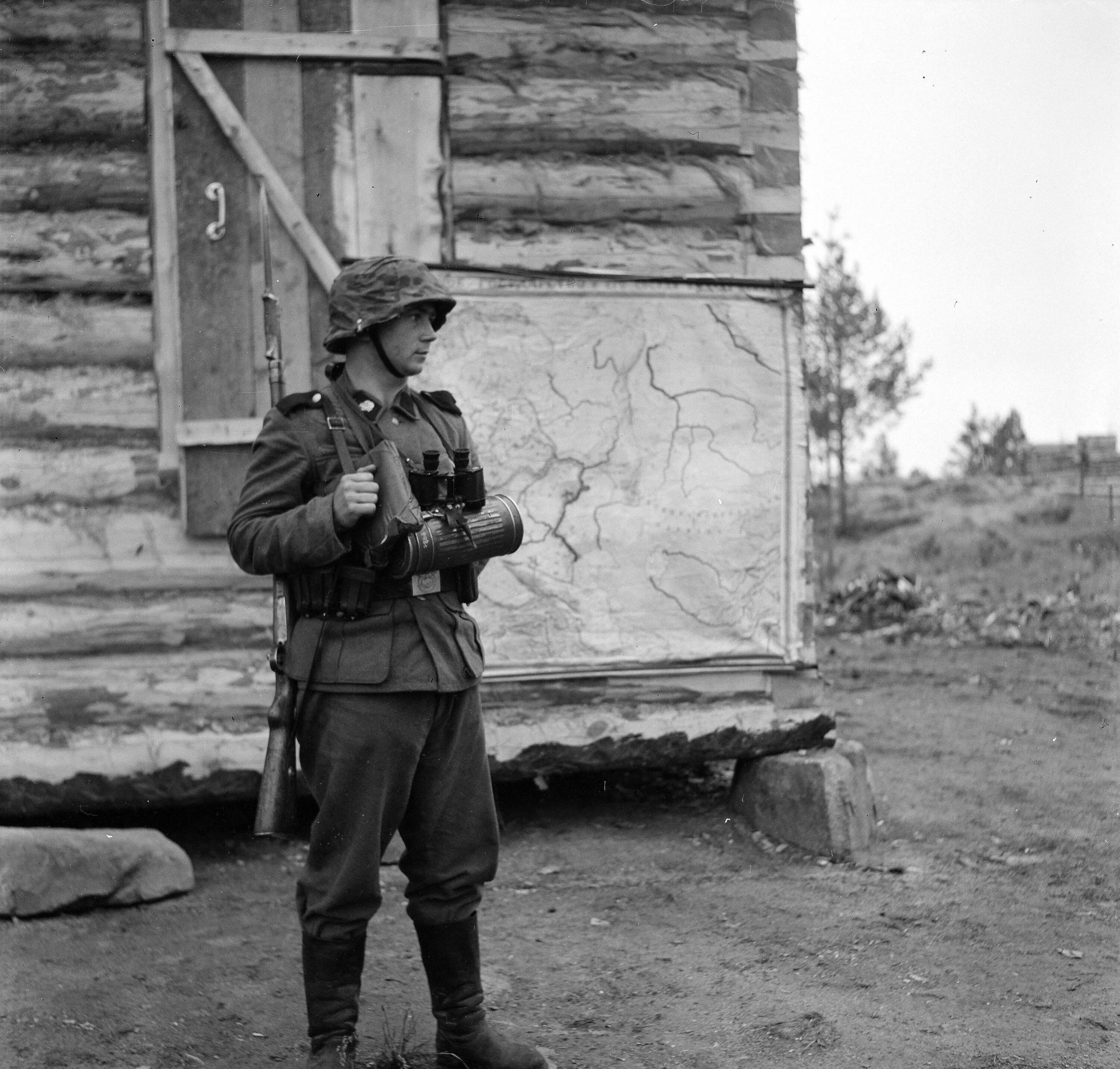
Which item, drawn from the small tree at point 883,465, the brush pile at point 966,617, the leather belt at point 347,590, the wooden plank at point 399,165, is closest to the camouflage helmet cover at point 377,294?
the leather belt at point 347,590

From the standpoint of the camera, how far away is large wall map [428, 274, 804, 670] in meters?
5.18

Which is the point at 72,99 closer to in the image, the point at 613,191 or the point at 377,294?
the point at 613,191

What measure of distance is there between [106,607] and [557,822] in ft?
7.09

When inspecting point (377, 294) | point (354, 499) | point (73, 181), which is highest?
point (73, 181)

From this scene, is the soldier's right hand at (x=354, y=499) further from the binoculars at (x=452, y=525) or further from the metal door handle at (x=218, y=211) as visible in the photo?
the metal door handle at (x=218, y=211)

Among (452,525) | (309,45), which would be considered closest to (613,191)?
(309,45)

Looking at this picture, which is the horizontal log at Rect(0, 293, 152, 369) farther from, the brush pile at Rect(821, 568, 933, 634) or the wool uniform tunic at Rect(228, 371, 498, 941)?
the brush pile at Rect(821, 568, 933, 634)

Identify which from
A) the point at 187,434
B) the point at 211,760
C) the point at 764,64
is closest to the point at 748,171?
the point at 764,64

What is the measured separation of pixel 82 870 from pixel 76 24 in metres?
3.28

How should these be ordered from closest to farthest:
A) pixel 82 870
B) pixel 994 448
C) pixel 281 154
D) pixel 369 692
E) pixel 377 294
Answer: pixel 369 692 < pixel 377 294 < pixel 82 870 < pixel 281 154 < pixel 994 448

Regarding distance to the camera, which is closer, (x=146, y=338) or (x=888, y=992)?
(x=888, y=992)

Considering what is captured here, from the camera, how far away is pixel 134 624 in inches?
195

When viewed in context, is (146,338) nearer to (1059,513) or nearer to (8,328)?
(8,328)

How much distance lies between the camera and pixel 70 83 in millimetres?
4879
